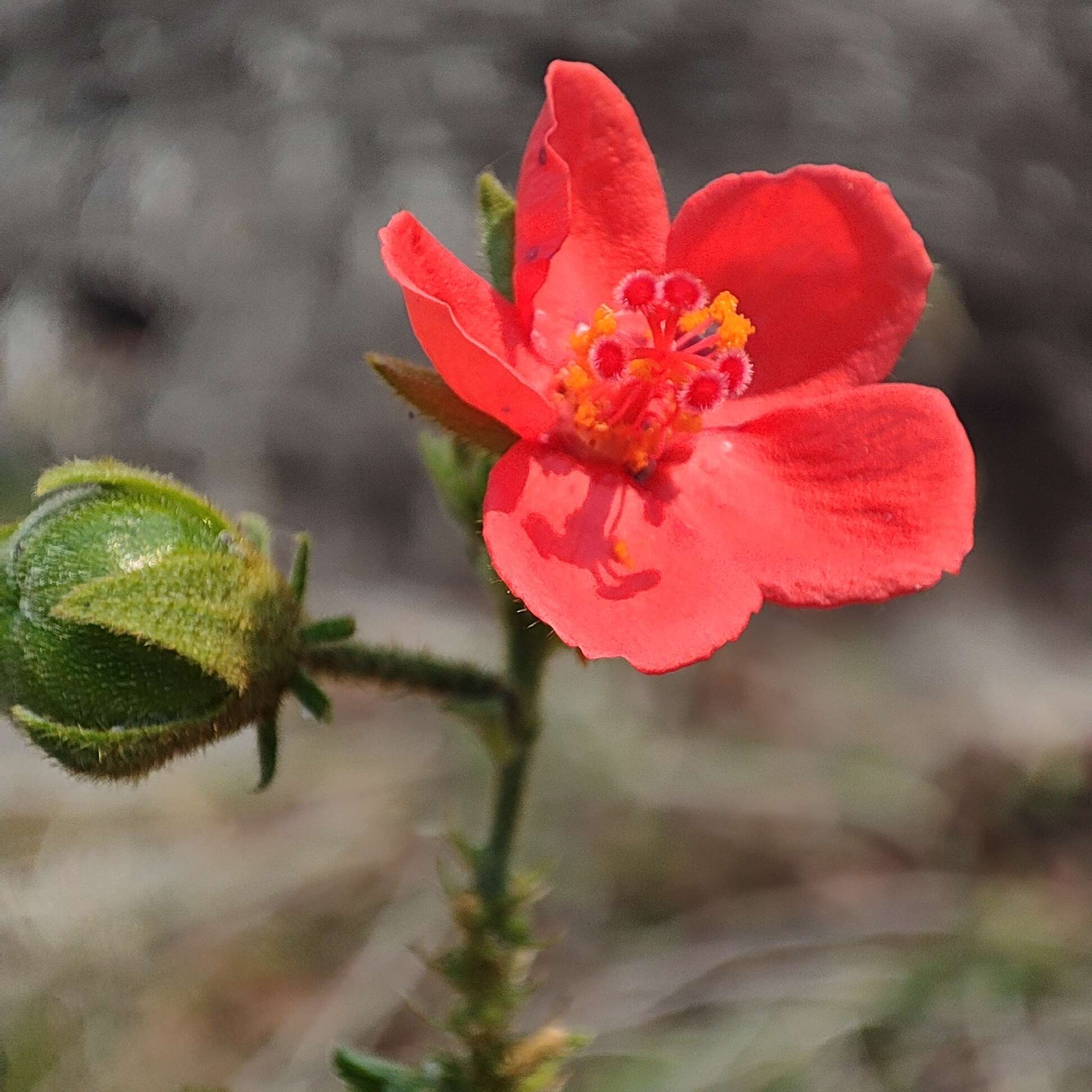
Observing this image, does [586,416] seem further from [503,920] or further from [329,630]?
[503,920]

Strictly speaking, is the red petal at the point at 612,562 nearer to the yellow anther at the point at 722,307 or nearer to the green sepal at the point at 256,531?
the yellow anther at the point at 722,307

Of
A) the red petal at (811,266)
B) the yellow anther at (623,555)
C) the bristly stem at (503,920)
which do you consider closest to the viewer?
the yellow anther at (623,555)

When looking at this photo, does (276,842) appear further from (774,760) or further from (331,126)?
(331,126)

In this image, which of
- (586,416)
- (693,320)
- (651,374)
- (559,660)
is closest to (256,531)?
(586,416)

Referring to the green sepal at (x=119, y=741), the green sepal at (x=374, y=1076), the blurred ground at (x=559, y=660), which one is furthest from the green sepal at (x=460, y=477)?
the blurred ground at (x=559, y=660)

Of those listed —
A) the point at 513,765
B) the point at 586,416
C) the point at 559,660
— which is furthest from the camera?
the point at 559,660
